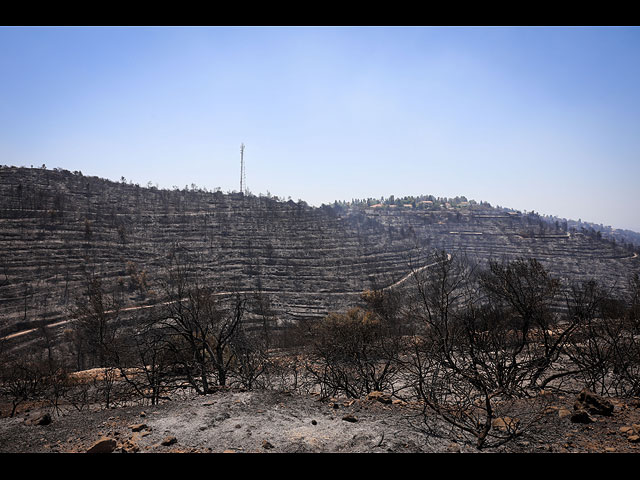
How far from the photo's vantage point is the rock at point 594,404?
3.60 metres

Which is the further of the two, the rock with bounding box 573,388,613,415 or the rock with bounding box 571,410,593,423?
the rock with bounding box 573,388,613,415

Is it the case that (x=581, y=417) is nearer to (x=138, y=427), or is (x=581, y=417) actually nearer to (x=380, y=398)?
(x=380, y=398)

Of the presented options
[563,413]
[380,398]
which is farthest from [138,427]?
[563,413]

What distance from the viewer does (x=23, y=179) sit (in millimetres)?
52312

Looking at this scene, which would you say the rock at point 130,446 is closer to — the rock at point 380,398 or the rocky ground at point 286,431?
the rocky ground at point 286,431

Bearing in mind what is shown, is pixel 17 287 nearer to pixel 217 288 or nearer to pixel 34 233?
pixel 34 233

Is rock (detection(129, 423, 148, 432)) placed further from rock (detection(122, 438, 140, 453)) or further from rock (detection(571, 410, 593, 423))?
rock (detection(571, 410, 593, 423))

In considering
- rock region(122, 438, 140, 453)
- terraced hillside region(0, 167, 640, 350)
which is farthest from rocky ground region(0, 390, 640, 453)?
terraced hillside region(0, 167, 640, 350)

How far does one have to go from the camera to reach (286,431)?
139 inches

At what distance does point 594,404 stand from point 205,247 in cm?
4830

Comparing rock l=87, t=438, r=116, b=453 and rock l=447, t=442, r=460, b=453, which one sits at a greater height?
rock l=447, t=442, r=460, b=453

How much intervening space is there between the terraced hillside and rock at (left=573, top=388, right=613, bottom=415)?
31431 mm

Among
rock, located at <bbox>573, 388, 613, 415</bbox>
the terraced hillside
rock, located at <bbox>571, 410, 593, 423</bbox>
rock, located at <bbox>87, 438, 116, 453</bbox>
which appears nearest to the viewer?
rock, located at <bbox>87, 438, 116, 453</bbox>

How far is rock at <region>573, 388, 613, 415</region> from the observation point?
11.8ft
